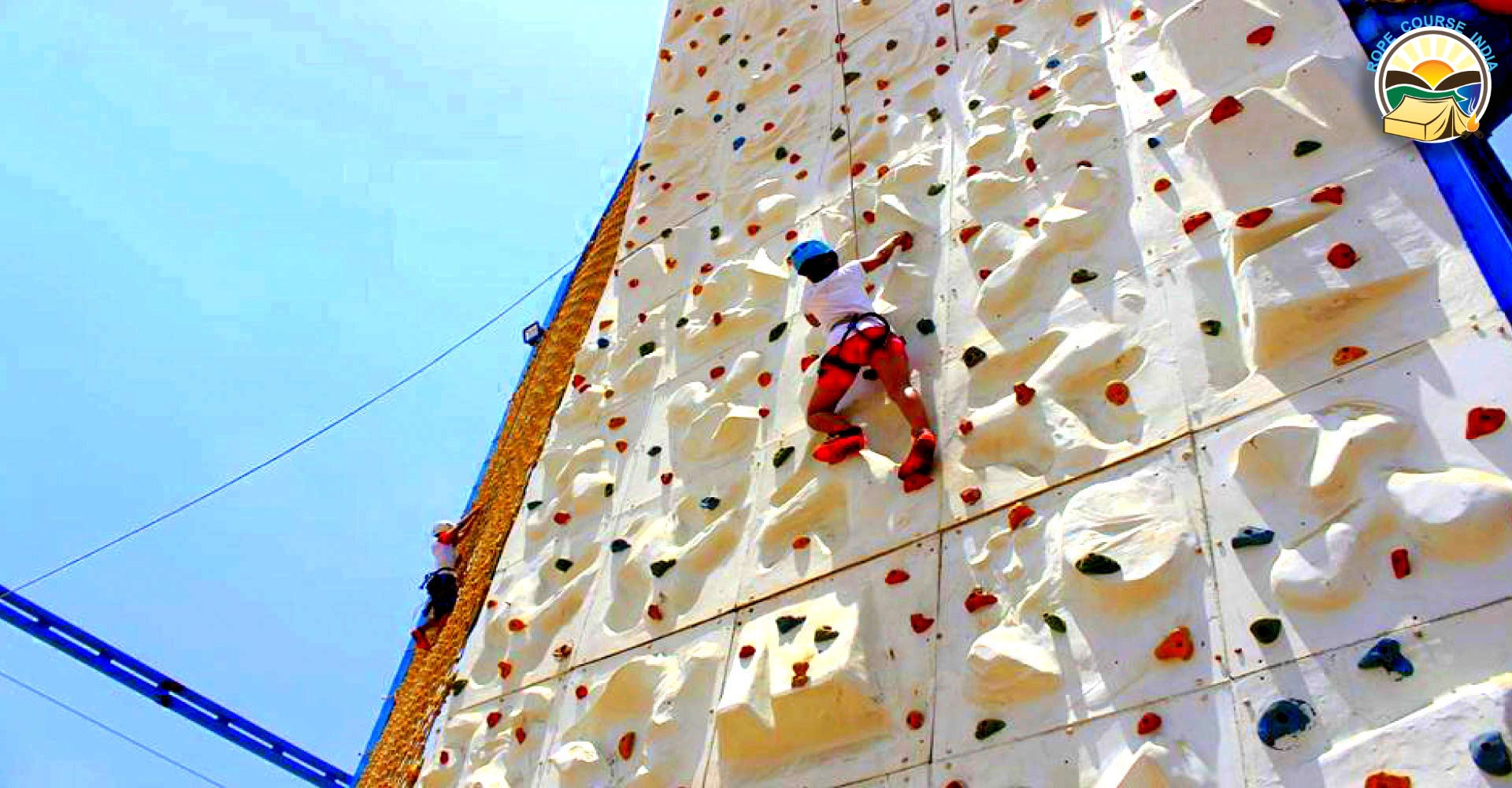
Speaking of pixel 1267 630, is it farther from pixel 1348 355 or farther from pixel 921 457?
pixel 921 457

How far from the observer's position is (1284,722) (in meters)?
2.14

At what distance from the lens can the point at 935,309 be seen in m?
3.72

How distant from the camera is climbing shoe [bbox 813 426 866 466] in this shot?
3.45m

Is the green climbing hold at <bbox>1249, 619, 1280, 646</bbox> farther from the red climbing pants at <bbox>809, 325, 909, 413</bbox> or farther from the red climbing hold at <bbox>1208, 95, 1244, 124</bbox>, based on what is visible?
the red climbing hold at <bbox>1208, 95, 1244, 124</bbox>

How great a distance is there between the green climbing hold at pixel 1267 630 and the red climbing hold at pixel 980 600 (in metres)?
Result: 0.63

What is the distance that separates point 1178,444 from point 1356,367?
15.3 inches

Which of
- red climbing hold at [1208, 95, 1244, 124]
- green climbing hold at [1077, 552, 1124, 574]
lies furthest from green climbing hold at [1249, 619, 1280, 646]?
red climbing hold at [1208, 95, 1244, 124]

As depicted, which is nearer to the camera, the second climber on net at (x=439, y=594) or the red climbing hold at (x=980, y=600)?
the red climbing hold at (x=980, y=600)

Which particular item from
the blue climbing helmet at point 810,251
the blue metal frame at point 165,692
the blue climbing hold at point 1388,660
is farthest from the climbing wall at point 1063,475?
the blue metal frame at point 165,692

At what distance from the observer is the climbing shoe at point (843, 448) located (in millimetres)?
3453

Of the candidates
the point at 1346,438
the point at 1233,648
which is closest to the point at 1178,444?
the point at 1346,438

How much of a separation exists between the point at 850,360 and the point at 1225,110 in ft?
4.02

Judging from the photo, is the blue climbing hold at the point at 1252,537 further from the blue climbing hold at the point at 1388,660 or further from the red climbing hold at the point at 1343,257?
the red climbing hold at the point at 1343,257

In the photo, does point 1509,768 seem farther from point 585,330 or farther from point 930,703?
point 585,330
